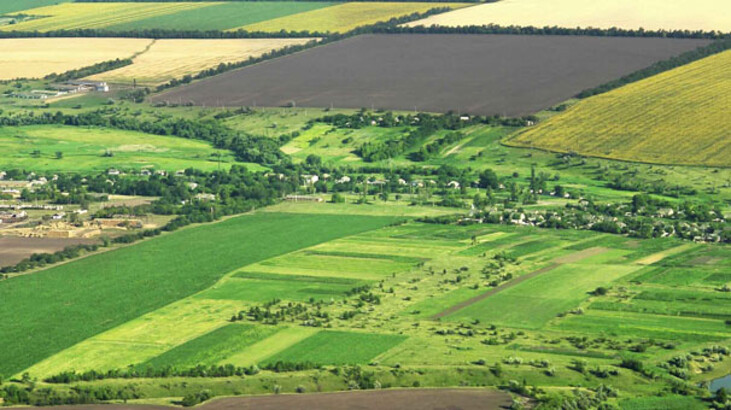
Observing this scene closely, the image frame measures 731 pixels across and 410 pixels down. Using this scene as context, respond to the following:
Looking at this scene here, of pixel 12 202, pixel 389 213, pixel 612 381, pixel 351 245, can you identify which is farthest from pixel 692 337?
pixel 12 202

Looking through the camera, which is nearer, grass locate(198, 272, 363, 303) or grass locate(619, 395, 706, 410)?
grass locate(619, 395, 706, 410)

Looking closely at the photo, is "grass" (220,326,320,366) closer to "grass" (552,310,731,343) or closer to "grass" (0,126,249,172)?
"grass" (552,310,731,343)

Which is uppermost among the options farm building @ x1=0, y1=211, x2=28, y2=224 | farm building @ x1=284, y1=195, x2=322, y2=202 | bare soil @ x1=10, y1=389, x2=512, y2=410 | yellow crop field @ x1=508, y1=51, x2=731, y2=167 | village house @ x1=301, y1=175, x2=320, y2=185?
yellow crop field @ x1=508, y1=51, x2=731, y2=167

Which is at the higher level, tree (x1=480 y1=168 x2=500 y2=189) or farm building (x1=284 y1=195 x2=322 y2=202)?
tree (x1=480 y1=168 x2=500 y2=189)

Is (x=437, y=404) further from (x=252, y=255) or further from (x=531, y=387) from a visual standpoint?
(x=252, y=255)

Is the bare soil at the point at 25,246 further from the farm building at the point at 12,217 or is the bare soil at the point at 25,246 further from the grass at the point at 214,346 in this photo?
the grass at the point at 214,346

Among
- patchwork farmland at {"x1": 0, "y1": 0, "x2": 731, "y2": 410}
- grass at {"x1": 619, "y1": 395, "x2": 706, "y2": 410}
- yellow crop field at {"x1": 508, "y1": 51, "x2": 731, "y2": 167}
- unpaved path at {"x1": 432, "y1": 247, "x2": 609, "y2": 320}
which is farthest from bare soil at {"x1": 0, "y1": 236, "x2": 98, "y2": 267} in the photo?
yellow crop field at {"x1": 508, "y1": 51, "x2": 731, "y2": 167}

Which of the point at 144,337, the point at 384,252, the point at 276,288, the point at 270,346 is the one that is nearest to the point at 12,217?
the point at 384,252
